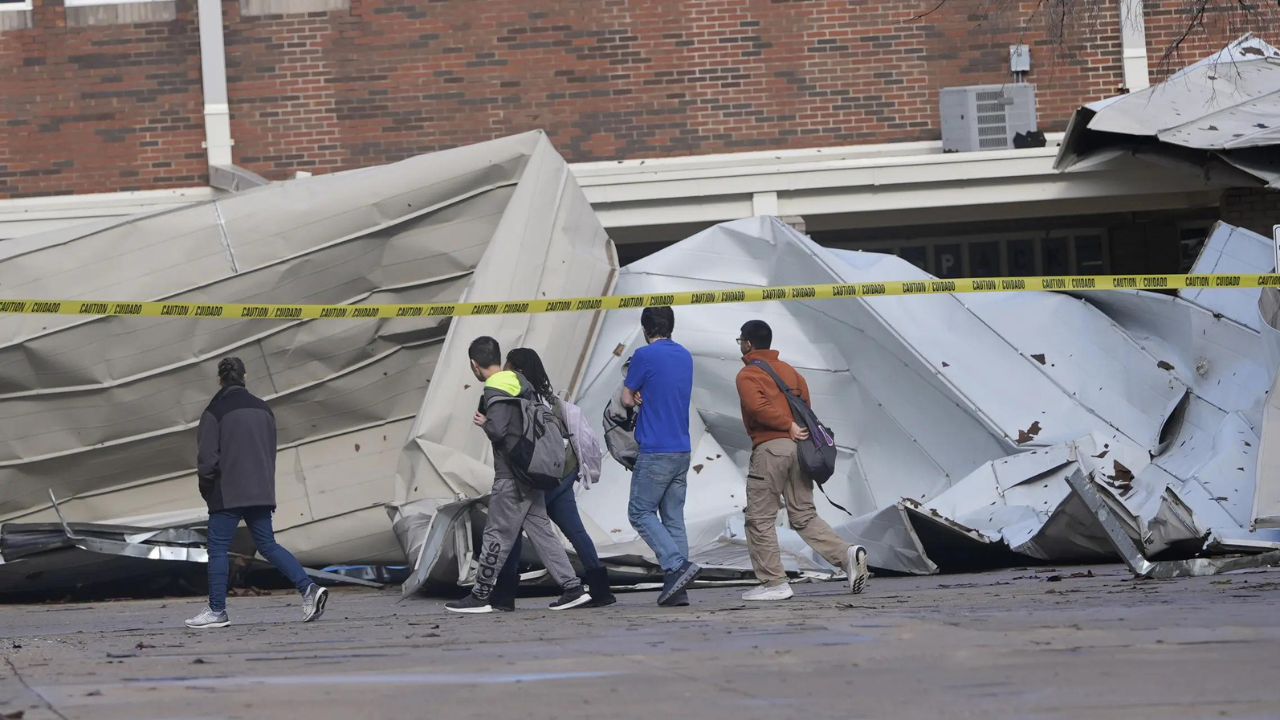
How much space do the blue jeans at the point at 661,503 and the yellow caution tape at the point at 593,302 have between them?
73.8 inches

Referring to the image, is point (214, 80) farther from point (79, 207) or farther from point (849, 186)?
point (849, 186)

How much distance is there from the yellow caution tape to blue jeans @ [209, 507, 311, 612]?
2.30 m

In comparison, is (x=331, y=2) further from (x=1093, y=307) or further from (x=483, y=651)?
(x=483, y=651)

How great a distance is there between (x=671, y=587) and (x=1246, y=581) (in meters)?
3.06

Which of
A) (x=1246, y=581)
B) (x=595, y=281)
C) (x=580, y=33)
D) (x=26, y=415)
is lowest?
(x=1246, y=581)

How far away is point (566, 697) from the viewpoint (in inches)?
179

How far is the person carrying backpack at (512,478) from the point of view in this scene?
7656 mm

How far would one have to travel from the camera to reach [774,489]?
7715 mm

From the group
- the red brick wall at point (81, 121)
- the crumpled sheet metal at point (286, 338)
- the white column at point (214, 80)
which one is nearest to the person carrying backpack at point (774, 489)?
the crumpled sheet metal at point (286, 338)

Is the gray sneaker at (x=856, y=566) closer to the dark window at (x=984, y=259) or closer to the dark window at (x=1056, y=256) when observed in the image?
the dark window at (x=984, y=259)

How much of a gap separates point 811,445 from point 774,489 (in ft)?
1.02

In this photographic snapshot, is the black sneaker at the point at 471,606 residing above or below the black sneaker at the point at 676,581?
below

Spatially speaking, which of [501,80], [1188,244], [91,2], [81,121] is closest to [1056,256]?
[1188,244]

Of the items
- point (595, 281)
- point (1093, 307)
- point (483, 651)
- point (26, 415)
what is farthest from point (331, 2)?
point (483, 651)
